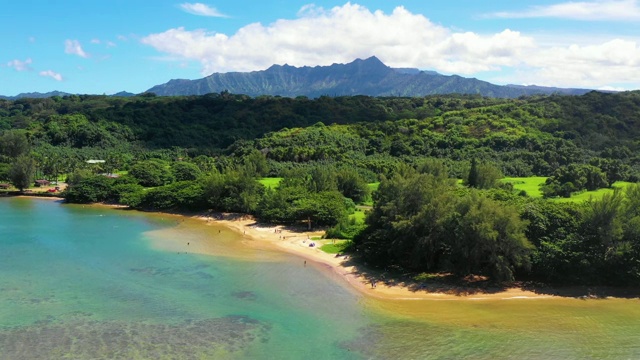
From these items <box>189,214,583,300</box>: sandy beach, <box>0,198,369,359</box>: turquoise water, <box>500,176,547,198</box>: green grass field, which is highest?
<box>500,176,547,198</box>: green grass field

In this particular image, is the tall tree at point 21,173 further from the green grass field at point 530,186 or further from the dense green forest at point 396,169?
the green grass field at point 530,186

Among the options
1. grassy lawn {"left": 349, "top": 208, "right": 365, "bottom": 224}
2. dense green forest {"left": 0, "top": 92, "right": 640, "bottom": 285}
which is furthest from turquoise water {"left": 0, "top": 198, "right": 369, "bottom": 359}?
grassy lawn {"left": 349, "top": 208, "right": 365, "bottom": 224}

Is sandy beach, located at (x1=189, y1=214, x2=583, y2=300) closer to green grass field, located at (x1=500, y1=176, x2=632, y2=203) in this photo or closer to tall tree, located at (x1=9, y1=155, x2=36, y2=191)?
green grass field, located at (x1=500, y1=176, x2=632, y2=203)

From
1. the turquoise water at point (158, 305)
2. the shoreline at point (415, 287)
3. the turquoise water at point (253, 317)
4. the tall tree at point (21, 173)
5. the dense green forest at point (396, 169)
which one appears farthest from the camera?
the tall tree at point (21, 173)

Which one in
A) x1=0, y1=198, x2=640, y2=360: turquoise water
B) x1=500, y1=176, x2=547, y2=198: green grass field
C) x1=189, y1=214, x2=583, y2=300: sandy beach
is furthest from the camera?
x1=500, y1=176, x2=547, y2=198: green grass field

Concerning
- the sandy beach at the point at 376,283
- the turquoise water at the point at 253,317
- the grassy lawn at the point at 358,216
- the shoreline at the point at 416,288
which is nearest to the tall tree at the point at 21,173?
the turquoise water at the point at 253,317

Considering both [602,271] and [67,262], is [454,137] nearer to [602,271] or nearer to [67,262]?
[602,271]
